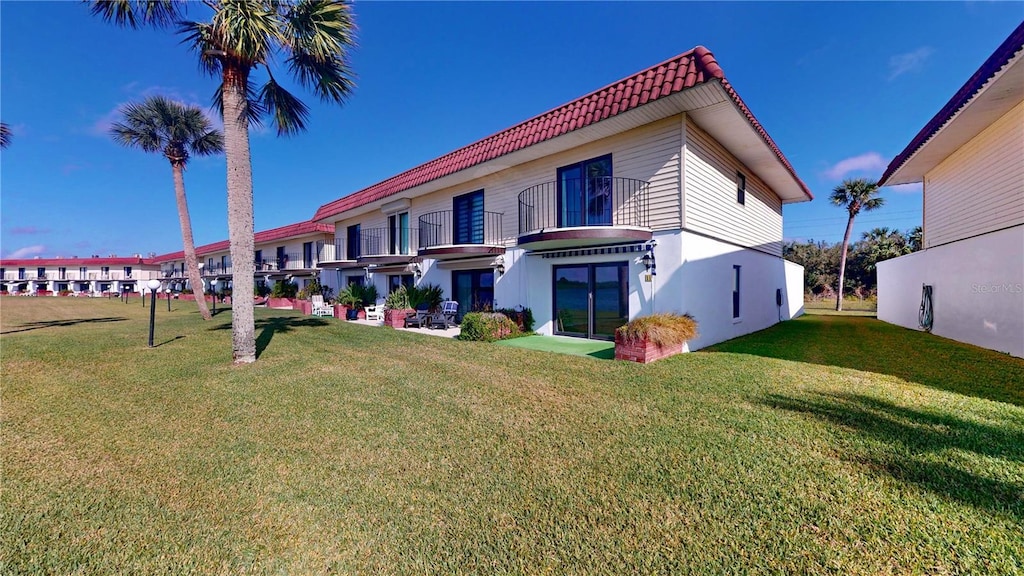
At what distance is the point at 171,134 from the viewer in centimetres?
1800

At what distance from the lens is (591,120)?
9.00 m

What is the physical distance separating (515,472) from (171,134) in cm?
2396

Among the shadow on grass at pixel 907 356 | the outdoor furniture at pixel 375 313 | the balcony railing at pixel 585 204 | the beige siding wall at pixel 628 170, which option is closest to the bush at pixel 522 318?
the beige siding wall at pixel 628 170

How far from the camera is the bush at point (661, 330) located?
7516 mm

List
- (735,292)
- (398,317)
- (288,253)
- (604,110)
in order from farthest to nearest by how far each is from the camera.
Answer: (288,253) < (398,317) < (735,292) < (604,110)

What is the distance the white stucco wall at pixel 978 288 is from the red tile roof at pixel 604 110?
4.99 meters

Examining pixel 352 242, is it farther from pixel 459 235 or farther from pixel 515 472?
pixel 515 472

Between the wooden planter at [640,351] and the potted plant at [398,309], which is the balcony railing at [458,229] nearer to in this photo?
the potted plant at [398,309]

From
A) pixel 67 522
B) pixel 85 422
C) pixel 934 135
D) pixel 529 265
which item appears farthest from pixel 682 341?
pixel 85 422

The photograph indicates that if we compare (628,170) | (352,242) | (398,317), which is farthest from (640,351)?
(352,242)

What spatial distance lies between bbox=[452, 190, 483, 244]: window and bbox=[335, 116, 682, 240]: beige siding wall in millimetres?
466

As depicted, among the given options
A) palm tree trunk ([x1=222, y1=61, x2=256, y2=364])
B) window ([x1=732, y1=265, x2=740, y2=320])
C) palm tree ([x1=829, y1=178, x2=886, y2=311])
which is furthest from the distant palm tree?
palm tree trunk ([x1=222, y1=61, x2=256, y2=364])

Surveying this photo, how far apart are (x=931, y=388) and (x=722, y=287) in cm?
526

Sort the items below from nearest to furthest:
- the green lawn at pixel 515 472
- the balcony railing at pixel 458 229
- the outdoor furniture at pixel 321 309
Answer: the green lawn at pixel 515 472 → the balcony railing at pixel 458 229 → the outdoor furniture at pixel 321 309
